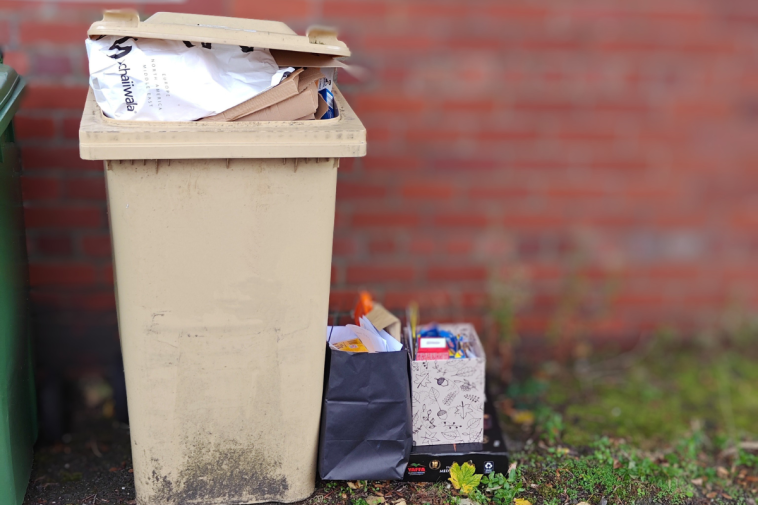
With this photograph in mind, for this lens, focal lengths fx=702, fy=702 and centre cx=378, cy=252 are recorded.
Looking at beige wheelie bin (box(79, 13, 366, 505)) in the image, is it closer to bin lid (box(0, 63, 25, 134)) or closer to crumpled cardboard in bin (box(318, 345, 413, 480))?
crumpled cardboard in bin (box(318, 345, 413, 480))

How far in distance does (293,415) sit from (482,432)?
763 millimetres

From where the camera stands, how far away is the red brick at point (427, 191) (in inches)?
143

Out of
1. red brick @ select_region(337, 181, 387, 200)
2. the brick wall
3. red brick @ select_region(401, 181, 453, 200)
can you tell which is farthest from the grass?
red brick @ select_region(337, 181, 387, 200)

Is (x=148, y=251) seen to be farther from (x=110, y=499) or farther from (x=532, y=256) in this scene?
(x=532, y=256)

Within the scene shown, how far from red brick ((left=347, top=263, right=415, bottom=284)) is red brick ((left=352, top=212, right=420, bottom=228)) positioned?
0.23m

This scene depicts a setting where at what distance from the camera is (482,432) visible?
2746 mm

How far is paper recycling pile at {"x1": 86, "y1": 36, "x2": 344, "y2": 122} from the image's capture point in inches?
86.0

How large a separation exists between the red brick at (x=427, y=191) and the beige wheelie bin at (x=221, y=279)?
1.12 m

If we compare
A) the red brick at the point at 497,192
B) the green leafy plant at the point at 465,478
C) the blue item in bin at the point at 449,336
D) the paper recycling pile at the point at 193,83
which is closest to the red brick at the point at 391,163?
the red brick at the point at 497,192

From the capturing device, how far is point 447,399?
2.68 metres

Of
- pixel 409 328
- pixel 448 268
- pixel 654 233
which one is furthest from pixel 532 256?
pixel 409 328

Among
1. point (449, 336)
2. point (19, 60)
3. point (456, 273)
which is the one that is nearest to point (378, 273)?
point (456, 273)

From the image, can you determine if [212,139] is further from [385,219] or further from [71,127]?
[385,219]

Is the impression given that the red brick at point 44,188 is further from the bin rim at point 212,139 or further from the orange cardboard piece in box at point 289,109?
the orange cardboard piece in box at point 289,109
